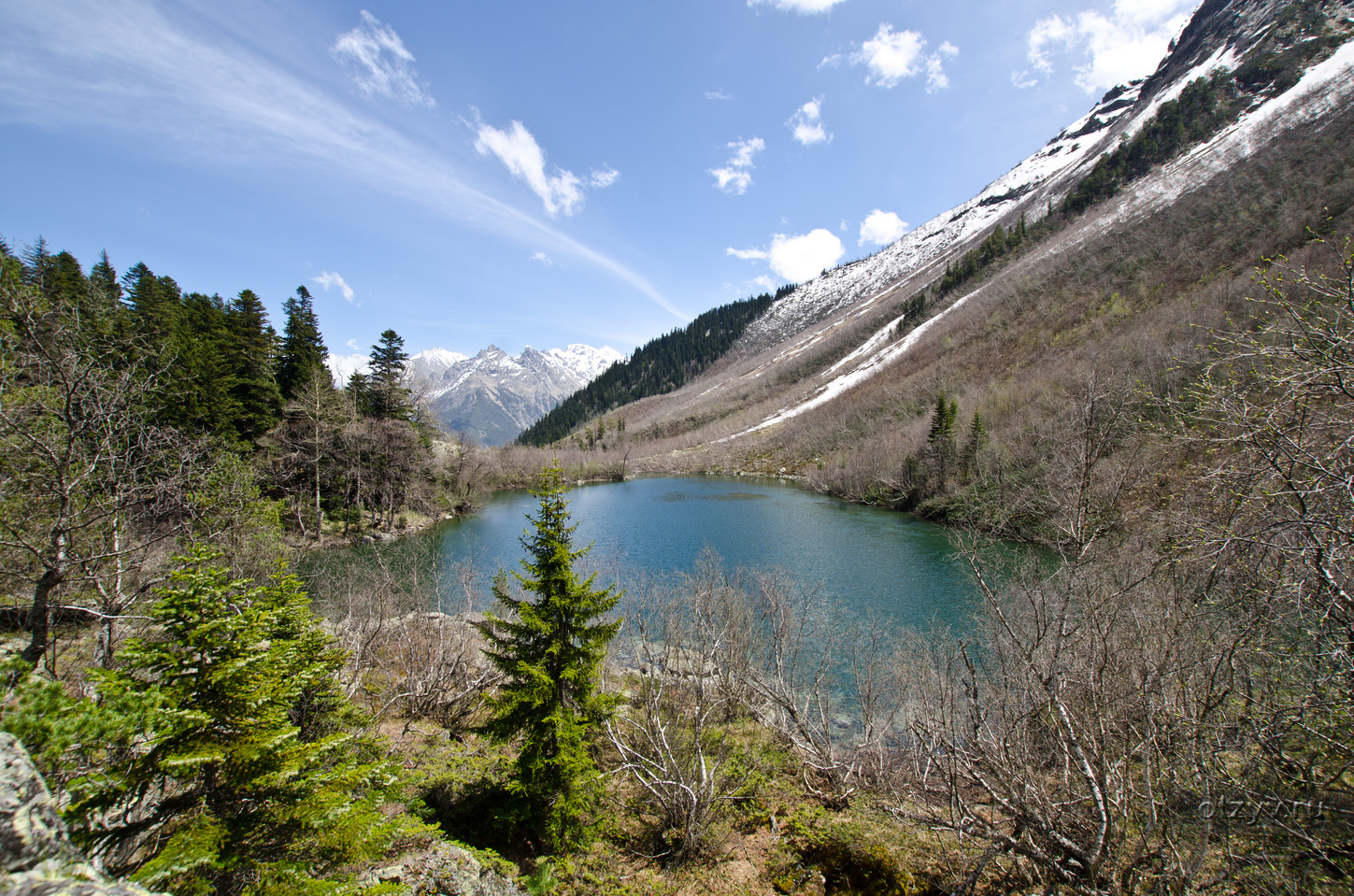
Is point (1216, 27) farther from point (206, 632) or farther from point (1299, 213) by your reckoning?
point (206, 632)

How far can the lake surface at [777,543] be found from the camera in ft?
75.6

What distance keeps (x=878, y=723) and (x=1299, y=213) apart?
7091 cm

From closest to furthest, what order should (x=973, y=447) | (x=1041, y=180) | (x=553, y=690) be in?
(x=553, y=690) → (x=973, y=447) → (x=1041, y=180)

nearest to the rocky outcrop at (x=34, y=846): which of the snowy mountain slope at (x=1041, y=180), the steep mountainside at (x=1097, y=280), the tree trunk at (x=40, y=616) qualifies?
the tree trunk at (x=40, y=616)

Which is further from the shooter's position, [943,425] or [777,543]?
[943,425]

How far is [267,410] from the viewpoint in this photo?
32500 mm

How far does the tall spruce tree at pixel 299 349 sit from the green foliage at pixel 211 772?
125ft

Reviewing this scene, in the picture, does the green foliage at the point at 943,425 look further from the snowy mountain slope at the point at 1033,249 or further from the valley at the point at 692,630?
the snowy mountain slope at the point at 1033,249

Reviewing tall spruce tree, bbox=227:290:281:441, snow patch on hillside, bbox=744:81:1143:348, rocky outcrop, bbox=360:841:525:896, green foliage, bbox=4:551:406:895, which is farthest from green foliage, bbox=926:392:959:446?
snow patch on hillside, bbox=744:81:1143:348

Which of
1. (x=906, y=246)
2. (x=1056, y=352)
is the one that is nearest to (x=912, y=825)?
(x=1056, y=352)

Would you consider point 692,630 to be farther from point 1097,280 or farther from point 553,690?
point 1097,280

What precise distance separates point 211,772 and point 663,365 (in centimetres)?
16299

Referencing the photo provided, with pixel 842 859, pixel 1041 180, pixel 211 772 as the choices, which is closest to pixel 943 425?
pixel 842 859

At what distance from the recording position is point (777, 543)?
3369 cm
